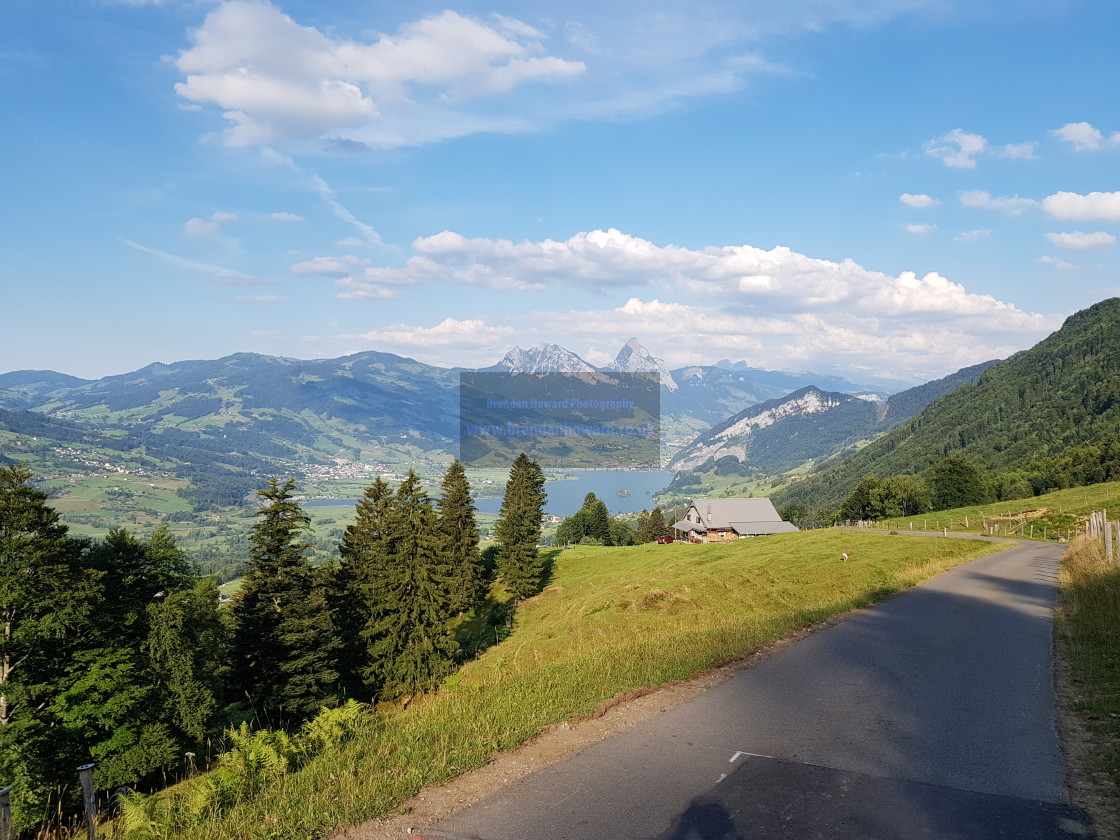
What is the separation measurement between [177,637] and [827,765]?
124 feet

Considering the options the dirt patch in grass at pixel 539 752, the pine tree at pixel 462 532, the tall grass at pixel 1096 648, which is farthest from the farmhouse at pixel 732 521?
the dirt patch in grass at pixel 539 752

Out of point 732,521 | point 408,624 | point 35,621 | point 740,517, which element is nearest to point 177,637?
point 35,621

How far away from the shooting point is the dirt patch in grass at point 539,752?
7660mm

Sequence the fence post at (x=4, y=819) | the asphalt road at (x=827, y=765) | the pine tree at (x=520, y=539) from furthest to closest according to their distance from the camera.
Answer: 1. the pine tree at (x=520, y=539)
2. the asphalt road at (x=827, y=765)
3. the fence post at (x=4, y=819)

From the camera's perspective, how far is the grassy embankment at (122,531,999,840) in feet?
26.5

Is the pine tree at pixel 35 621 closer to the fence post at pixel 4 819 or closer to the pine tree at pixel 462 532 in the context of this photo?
the fence post at pixel 4 819

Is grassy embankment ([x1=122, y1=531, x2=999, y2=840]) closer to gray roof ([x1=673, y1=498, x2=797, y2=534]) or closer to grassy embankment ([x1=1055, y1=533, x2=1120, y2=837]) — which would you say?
grassy embankment ([x1=1055, y1=533, x2=1120, y2=837])

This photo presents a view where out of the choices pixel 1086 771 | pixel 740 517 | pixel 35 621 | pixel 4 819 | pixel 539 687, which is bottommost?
pixel 740 517

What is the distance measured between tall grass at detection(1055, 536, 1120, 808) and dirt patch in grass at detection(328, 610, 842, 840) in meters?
6.35

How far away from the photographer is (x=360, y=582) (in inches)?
1799

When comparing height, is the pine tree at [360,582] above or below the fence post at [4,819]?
below

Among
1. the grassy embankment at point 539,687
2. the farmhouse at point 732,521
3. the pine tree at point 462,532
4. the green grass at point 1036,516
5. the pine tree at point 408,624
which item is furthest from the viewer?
the farmhouse at point 732,521

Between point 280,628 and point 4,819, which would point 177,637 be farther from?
point 4,819

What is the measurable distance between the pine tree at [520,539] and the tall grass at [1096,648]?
147 feet
